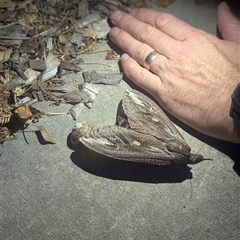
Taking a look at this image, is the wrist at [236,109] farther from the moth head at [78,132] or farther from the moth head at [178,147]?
the moth head at [78,132]

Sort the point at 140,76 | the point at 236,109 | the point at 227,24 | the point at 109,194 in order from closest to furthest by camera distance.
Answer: the point at 236,109
the point at 109,194
the point at 140,76
the point at 227,24

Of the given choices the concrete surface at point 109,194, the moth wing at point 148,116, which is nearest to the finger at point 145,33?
the moth wing at point 148,116

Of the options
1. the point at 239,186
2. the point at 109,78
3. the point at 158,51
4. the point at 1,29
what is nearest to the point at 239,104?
the point at 239,186

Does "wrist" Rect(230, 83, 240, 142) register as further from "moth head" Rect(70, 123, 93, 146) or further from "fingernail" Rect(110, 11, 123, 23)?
"fingernail" Rect(110, 11, 123, 23)

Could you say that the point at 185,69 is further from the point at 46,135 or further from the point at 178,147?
the point at 46,135

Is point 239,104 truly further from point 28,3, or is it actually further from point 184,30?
point 28,3

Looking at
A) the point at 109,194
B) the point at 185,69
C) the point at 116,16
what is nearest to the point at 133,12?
the point at 116,16

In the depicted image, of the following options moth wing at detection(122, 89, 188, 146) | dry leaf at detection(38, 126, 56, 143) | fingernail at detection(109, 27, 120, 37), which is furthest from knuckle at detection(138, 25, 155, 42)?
dry leaf at detection(38, 126, 56, 143)
